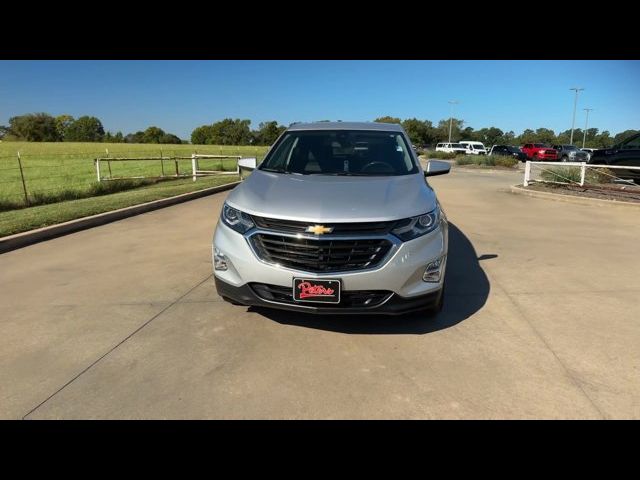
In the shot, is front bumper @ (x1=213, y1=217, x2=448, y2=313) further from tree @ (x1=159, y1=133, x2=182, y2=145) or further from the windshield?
tree @ (x1=159, y1=133, x2=182, y2=145)

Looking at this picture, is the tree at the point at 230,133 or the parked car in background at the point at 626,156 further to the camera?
the tree at the point at 230,133

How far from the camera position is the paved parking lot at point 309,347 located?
8.87 ft

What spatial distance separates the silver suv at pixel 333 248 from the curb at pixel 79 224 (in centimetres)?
460

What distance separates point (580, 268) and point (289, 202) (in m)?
4.05

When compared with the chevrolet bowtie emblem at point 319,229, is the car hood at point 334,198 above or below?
above

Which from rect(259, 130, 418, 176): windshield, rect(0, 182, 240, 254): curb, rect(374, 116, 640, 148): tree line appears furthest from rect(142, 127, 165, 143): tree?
rect(259, 130, 418, 176): windshield

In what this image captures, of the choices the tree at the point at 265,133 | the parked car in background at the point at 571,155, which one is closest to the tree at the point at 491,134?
the tree at the point at 265,133

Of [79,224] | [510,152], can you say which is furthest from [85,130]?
[79,224]

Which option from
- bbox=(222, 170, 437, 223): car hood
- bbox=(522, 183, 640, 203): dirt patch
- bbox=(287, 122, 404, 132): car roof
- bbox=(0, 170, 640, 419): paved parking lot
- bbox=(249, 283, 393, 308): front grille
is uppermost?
bbox=(287, 122, 404, 132): car roof

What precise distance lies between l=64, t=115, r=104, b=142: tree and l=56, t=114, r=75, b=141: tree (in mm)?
1037

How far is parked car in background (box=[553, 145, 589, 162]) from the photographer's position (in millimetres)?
33975

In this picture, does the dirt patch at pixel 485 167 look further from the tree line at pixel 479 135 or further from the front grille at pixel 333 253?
the tree line at pixel 479 135
